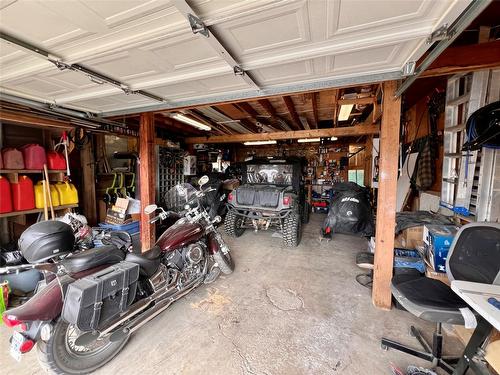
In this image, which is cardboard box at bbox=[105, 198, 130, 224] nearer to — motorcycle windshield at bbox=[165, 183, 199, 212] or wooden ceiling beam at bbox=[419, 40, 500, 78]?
motorcycle windshield at bbox=[165, 183, 199, 212]

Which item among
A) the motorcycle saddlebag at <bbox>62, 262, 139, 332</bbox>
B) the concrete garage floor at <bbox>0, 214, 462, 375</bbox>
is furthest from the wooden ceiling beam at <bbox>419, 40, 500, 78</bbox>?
the motorcycle saddlebag at <bbox>62, 262, 139, 332</bbox>

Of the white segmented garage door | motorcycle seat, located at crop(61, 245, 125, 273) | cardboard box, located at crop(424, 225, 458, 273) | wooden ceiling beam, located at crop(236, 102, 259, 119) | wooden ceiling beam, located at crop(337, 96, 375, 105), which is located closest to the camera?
the white segmented garage door

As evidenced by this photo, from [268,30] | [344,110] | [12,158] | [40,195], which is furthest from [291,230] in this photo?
[12,158]

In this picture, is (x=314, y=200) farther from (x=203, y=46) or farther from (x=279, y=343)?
(x=203, y=46)

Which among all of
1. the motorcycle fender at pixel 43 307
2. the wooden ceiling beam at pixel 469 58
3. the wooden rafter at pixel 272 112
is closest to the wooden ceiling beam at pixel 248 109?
the wooden rafter at pixel 272 112

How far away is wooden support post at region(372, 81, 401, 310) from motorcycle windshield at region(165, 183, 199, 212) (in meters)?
2.22

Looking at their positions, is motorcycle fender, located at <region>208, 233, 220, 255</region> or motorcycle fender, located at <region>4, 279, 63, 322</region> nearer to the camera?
motorcycle fender, located at <region>4, 279, 63, 322</region>

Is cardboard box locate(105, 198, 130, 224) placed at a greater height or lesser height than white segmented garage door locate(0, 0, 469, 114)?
lesser

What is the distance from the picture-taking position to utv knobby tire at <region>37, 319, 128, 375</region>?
1340mm

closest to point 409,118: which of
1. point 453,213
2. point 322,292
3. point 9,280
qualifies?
point 453,213

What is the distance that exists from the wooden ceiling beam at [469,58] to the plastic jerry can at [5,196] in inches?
197

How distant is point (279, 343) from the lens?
5.94ft

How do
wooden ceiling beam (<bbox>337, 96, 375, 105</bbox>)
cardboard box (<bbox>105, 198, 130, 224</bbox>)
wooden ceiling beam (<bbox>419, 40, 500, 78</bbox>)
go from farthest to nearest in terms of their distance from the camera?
cardboard box (<bbox>105, 198, 130, 224</bbox>), wooden ceiling beam (<bbox>337, 96, 375, 105</bbox>), wooden ceiling beam (<bbox>419, 40, 500, 78</bbox>)

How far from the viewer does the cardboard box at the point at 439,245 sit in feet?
6.78
